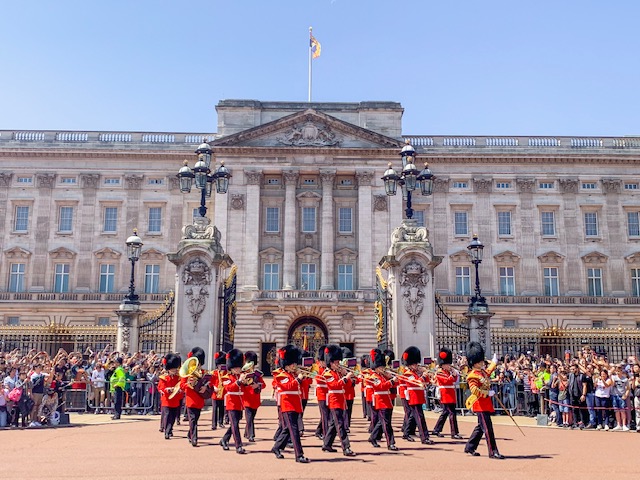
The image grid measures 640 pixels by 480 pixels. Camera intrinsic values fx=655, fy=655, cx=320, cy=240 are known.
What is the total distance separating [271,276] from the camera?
48.2 meters

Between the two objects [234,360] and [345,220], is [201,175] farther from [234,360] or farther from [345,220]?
[345,220]

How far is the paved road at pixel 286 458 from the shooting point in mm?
9742

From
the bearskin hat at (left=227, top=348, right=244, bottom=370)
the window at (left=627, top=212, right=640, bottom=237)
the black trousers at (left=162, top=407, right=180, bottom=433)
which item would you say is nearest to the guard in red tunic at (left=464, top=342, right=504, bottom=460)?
the bearskin hat at (left=227, top=348, right=244, bottom=370)

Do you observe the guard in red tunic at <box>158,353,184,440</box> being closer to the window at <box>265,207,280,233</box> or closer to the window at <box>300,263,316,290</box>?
the window at <box>300,263,316,290</box>

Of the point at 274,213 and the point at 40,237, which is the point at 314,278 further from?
the point at 40,237

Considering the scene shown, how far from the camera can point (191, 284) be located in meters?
19.3

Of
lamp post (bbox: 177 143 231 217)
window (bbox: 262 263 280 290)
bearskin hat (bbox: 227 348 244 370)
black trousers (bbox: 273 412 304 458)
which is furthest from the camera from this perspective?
window (bbox: 262 263 280 290)

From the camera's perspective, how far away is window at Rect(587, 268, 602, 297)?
49094 mm

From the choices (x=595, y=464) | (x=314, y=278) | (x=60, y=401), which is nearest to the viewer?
(x=595, y=464)

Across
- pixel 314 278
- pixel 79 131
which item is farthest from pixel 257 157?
pixel 79 131

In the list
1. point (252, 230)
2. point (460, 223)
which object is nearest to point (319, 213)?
point (252, 230)

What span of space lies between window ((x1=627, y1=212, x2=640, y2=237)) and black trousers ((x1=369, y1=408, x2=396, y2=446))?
43.4 m

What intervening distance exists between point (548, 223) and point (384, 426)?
41490mm

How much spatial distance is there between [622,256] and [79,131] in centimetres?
4275
